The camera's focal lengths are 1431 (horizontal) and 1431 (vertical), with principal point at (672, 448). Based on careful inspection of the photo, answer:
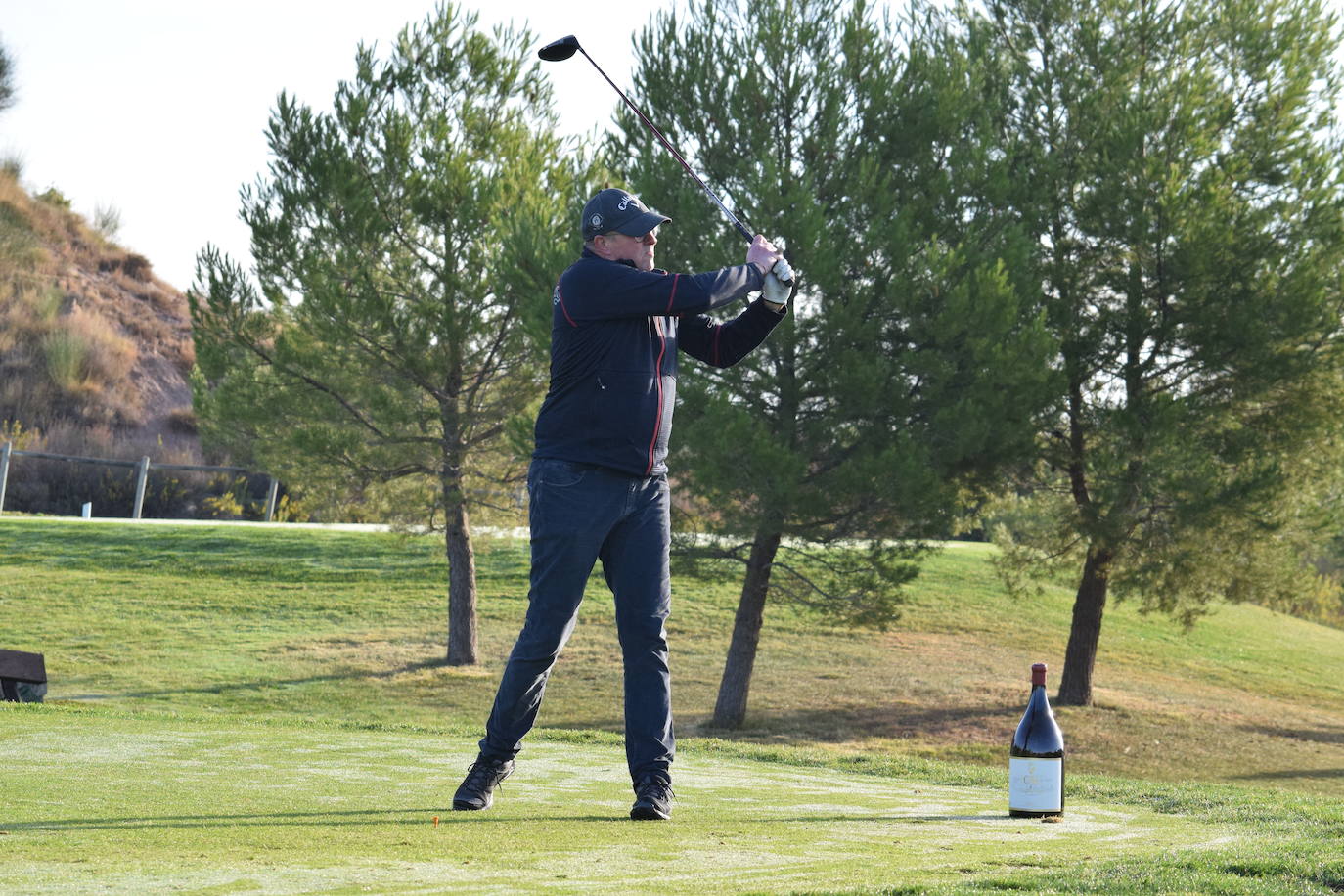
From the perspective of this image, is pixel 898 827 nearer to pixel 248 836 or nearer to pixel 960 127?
pixel 248 836

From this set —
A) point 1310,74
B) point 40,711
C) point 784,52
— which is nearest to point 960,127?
point 784,52

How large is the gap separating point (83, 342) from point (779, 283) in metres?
37.8

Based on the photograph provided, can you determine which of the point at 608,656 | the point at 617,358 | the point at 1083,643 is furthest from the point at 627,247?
the point at 608,656

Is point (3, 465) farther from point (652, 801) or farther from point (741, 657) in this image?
point (652, 801)

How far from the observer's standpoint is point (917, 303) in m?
14.8

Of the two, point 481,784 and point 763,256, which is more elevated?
point 763,256

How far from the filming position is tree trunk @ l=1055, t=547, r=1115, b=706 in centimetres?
1908

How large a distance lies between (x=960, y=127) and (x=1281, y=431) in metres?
5.54

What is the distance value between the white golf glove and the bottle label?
1.74 m

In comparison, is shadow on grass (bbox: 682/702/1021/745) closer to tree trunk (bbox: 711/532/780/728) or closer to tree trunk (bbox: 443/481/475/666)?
tree trunk (bbox: 711/532/780/728)

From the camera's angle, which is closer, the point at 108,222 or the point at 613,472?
the point at 613,472

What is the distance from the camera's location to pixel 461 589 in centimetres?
2002

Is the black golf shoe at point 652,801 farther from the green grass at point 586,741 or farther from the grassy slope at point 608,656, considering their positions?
the grassy slope at point 608,656

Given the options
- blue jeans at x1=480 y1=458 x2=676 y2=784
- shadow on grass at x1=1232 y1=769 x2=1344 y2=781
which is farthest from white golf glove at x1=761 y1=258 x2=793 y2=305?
shadow on grass at x1=1232 y1=769 x2=1344 y2=781
